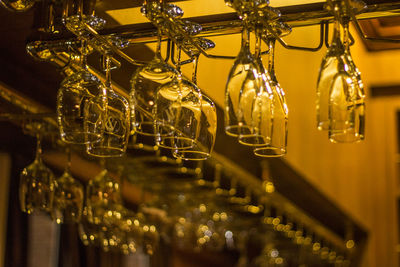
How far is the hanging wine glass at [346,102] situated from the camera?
1.29 meters

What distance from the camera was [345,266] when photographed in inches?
221

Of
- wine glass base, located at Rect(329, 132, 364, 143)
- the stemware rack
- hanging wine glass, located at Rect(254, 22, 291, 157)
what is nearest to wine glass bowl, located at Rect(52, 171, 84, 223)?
the stemware rack

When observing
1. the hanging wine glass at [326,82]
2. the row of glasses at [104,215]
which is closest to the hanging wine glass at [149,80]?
the hanging wine glass at [326,82]

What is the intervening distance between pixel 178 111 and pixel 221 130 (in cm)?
148

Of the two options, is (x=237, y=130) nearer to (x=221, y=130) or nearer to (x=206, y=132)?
Result: (x=206, y=132)

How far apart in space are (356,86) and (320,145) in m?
2.95

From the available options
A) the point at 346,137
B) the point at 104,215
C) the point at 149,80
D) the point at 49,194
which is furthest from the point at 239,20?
the point at 104,215

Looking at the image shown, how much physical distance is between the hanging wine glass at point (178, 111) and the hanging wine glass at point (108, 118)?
0.13m

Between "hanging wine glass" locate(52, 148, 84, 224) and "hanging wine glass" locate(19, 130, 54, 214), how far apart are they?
3 cm

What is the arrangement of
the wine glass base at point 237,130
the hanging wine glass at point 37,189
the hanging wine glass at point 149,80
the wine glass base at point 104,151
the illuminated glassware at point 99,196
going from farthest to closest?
1. the illuminated glassware at point 99,196
2. the hanging wine glass at point 37,189
3. the wine glass base at point 104,151
4. the hanging wine glass at point 149,80
5. the wine glass base at point 237,130

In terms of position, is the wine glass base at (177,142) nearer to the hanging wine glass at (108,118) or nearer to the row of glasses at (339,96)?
the hanging wine glass at (108,118)

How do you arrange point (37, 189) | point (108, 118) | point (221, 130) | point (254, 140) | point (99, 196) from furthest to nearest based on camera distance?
point (221, 130)
point (99, 196)
point (37, 189)
point (108, 118)
point (254, 140)

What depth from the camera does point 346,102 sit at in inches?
50.9

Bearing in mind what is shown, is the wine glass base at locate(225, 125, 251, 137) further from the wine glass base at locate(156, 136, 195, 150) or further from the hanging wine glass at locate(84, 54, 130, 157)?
the hanging wine glass at locate(84, 54, 130, 157)
